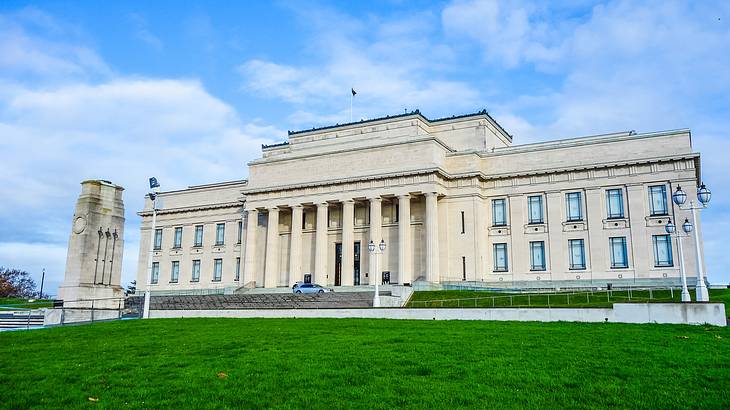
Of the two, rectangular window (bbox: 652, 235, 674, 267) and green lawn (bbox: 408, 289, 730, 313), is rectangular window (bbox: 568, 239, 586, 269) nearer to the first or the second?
rectangular window (bbox: 652, 235, 674, 267)

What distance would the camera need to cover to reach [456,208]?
187 ft

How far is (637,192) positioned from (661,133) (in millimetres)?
5153

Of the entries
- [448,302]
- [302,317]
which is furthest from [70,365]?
[448,302]

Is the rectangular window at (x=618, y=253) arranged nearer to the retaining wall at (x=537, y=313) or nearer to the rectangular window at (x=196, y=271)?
the retaining wall at (x=537, y=313)

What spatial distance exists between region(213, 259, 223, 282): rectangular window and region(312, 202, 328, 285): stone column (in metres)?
14.7

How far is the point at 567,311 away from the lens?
27.0 meters

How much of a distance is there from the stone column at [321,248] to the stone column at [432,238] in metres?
10.5

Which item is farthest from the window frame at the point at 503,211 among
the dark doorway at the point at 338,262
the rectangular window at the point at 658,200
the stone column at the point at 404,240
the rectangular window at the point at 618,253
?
the dark doorway at the point at 338,262

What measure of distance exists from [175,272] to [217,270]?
639cm

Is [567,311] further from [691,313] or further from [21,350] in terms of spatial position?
[21,350]

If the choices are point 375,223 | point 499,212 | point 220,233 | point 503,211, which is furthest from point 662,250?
point 220,233

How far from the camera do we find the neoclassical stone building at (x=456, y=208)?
50531mm

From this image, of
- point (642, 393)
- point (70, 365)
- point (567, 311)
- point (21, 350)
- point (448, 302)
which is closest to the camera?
point (642, 393)

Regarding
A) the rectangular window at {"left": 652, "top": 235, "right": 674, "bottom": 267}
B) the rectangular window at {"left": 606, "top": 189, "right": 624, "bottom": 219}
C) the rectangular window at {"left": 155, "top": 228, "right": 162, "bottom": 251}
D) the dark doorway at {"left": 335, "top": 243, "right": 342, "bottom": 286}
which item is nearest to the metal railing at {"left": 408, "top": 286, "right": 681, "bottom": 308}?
the rectangular window at {"left": 652, "top": 235, "right": 674, "bottom": 267}
